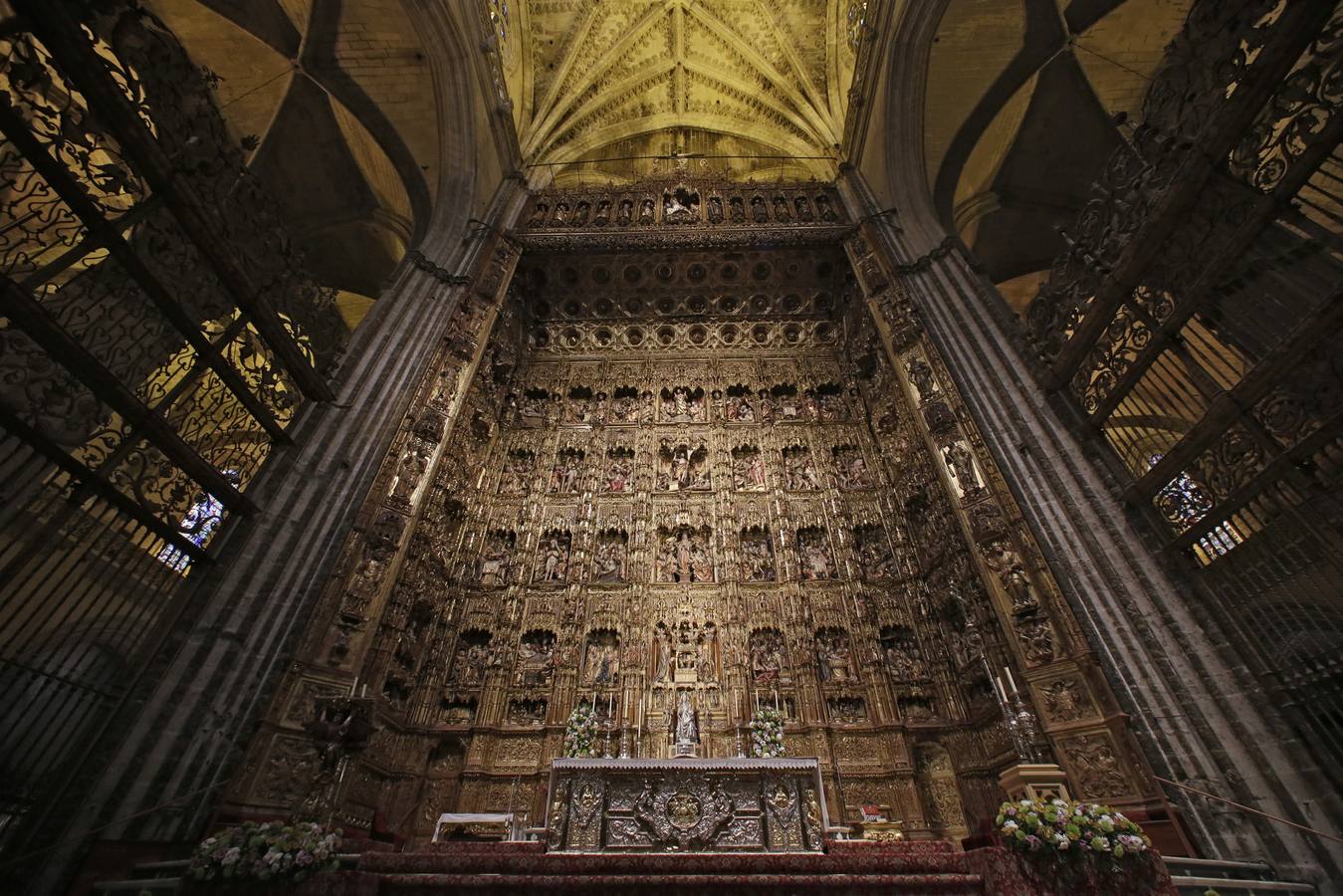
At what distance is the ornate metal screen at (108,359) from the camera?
5.08 m

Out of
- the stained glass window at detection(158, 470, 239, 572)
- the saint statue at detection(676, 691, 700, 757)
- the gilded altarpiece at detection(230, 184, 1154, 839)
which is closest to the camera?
the stained glass window at detection(158, 470, 239, 572)

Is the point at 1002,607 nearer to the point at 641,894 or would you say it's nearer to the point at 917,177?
the point at 641,894

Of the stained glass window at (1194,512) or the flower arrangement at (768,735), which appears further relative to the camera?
the flower arrangement at (768,735)

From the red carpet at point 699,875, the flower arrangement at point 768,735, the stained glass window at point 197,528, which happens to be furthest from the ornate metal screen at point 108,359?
the flower arrangement at point 768,735

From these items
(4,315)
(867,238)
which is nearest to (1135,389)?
(867,238)

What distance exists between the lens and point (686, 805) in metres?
5.59

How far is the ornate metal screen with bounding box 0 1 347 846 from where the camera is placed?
508cm

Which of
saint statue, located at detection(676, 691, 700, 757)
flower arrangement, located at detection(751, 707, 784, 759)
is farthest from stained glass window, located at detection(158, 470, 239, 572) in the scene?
flower arrangement, located at detection(751, 707, 784, 759)

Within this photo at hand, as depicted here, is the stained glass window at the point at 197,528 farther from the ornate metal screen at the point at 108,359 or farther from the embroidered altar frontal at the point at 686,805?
the embroidered altar frontal at the point at 686,805

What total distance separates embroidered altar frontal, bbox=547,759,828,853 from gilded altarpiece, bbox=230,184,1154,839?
127 inches

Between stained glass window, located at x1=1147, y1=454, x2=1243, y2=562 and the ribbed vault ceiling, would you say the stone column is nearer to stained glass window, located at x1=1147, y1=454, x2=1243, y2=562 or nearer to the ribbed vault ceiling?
stained glass window, located at x1=1147, y1=454, x2=1243, y2=562

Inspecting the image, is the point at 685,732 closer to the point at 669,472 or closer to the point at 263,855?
the point at 263,855

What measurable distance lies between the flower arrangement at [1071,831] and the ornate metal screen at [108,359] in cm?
854

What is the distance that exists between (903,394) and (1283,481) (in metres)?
5.85
